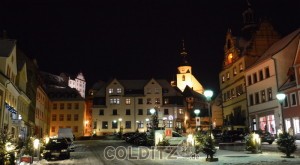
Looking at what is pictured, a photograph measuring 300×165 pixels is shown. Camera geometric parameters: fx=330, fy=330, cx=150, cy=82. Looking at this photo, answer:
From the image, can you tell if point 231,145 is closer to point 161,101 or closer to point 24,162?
point 24,162

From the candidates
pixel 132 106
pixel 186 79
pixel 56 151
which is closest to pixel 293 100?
pixel 56 151

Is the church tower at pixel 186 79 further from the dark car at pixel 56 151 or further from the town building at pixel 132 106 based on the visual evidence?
the dark car at pixel 56 151

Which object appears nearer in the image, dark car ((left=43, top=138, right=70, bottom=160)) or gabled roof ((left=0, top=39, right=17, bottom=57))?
dark car ((left=43, top=138, right=70, bottom=160))

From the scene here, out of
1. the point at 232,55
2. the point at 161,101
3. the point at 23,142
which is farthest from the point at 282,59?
the point at 161,101

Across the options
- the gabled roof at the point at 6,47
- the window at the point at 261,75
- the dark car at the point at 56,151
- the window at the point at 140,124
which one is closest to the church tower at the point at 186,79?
the window at the point at 140,124

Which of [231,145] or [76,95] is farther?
[76,95]

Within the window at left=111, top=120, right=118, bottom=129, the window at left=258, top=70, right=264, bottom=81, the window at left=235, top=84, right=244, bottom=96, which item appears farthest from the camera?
the window at left=111, top=120, right=118, bottom=129

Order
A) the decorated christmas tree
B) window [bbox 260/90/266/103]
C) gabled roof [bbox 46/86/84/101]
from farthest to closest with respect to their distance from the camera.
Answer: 1. gabled roof [bbox 46/86/84/101]
2. window [bbox 260/90/266/103]
3. the decorated christmas tree

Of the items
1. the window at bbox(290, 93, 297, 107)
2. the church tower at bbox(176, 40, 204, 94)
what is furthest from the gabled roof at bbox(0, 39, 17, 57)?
the church tower at bbox(176, 40, 204, 94)

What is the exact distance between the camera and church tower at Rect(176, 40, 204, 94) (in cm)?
14096

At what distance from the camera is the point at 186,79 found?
464 ft

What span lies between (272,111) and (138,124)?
4843cm

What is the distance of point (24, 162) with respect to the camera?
60.6ft

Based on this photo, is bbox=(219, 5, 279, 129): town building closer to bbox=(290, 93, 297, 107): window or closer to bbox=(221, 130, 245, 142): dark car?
bbox=(290, 93, 297, 107): window
